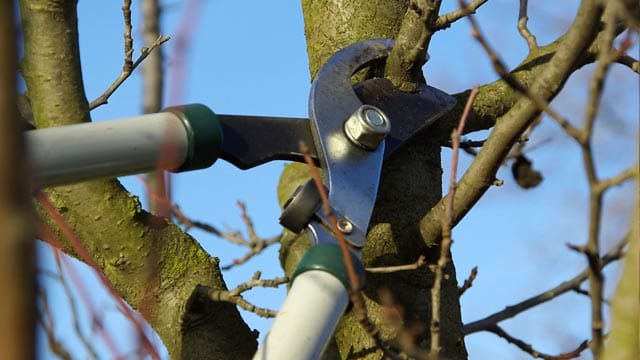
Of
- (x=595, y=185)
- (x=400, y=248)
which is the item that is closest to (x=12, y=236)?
(x=595, y=185)

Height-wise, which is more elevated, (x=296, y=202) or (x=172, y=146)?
(x=296, y=202)

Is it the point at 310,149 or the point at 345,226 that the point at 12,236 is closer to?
the point at 345,226

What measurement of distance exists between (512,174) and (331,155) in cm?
100

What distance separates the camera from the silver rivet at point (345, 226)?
5.79 feet

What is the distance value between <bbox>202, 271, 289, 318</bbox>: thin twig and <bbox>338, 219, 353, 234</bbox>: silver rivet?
0.14 m

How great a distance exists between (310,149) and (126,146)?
494mm

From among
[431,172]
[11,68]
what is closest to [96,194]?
[431,172]

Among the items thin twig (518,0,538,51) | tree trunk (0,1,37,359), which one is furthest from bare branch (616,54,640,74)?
tree trunk (0,1,37,359)

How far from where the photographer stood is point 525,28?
97.7 inches

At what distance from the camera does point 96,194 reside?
1.98 metres

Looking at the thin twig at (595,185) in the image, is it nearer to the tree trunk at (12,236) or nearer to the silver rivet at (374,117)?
the tree trunk at (12,236)

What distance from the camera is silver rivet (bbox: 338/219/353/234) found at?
176cm

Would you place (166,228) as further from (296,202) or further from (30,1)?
(30,1)

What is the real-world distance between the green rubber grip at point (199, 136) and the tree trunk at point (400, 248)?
0.45m
